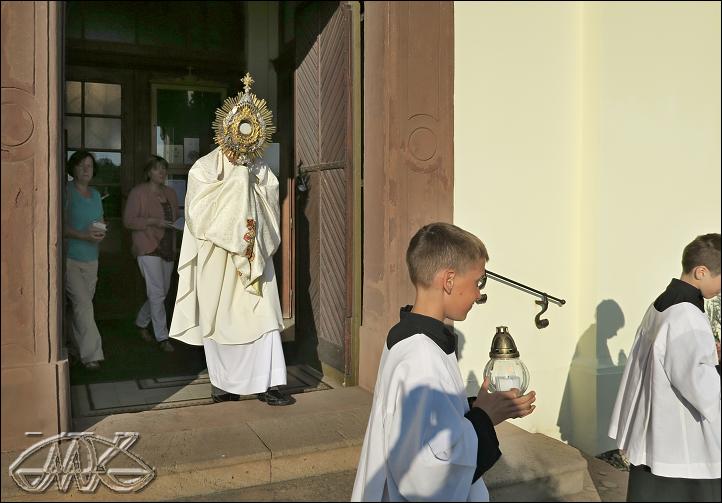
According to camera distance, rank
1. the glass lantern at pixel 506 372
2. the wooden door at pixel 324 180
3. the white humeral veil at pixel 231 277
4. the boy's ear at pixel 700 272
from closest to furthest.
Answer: the glass lantern at pixel 506 372
the boy's ear at pixel 700 272
the white humeral veil at pixel 231 277
the wooden door at pixel 324 180

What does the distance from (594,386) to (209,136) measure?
5.81 m

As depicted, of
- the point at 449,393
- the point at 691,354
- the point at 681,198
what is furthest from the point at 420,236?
the point at 681,198

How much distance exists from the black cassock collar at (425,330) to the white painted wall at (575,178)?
315cm

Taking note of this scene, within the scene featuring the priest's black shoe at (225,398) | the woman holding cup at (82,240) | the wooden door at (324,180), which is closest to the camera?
the priest's black shoe at (225,398)

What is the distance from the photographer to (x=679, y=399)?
3590 mm

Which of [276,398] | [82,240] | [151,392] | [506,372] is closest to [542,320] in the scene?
[276,398]

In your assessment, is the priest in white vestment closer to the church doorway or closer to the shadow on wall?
the church doorway

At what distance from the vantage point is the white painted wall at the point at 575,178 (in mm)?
5547

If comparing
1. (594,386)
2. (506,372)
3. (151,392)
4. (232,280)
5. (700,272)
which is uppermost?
(700,272)

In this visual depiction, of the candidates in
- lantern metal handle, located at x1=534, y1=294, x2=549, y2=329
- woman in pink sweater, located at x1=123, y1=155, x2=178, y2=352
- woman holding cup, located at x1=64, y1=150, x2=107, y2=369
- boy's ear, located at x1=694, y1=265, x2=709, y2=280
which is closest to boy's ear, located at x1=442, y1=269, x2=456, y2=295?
boy's ear, located at x1=694, y1=265, x2=709, y2=280

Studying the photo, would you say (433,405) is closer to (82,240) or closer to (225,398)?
(225,398)

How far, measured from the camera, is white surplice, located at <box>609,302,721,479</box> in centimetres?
344

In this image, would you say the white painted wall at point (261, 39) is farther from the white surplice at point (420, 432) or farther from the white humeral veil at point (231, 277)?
the white surplice at point (420, 432)

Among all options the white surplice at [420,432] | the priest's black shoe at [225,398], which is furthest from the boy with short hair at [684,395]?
the priest's black shoe at [225,398]
